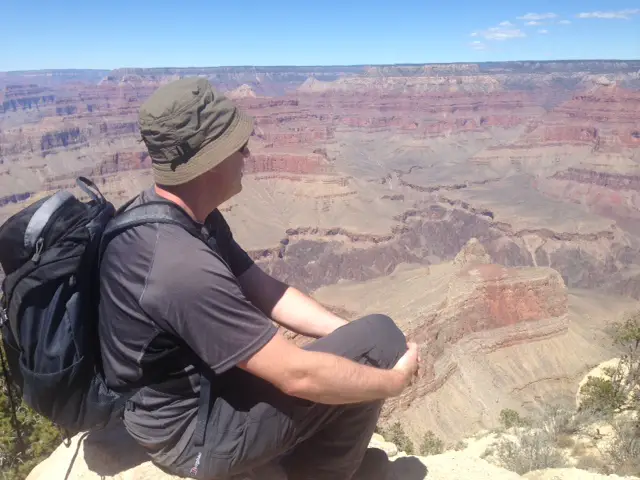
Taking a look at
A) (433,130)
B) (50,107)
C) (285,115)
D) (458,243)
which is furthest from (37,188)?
(433,130)

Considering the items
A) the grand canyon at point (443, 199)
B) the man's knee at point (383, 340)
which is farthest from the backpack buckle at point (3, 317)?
the grand canyon at point (443, 199)

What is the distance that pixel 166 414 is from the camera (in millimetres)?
2719

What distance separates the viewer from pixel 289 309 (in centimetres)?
378

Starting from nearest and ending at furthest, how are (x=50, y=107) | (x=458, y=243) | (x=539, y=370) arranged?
(x=539, y=370), (x=458, y=243), (x=50, y=107)

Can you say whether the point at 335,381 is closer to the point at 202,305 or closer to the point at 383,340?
the point at 383,340

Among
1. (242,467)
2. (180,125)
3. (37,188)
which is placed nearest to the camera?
(180,125)

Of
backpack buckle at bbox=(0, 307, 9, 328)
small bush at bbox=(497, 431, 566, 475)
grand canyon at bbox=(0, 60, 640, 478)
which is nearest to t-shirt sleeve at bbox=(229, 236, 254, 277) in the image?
backpack buckle at bbox=(0, 307, 9, 328)

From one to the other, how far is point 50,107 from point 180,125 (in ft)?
653

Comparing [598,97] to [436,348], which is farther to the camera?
[598,97]

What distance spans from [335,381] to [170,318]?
0.91m

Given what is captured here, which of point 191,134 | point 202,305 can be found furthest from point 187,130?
point 202,305

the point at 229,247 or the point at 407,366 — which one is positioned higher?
the point at 229,247

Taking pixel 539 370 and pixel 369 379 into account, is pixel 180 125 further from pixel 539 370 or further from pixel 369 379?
pixel 539 370

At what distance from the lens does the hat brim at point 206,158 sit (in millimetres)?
2500
